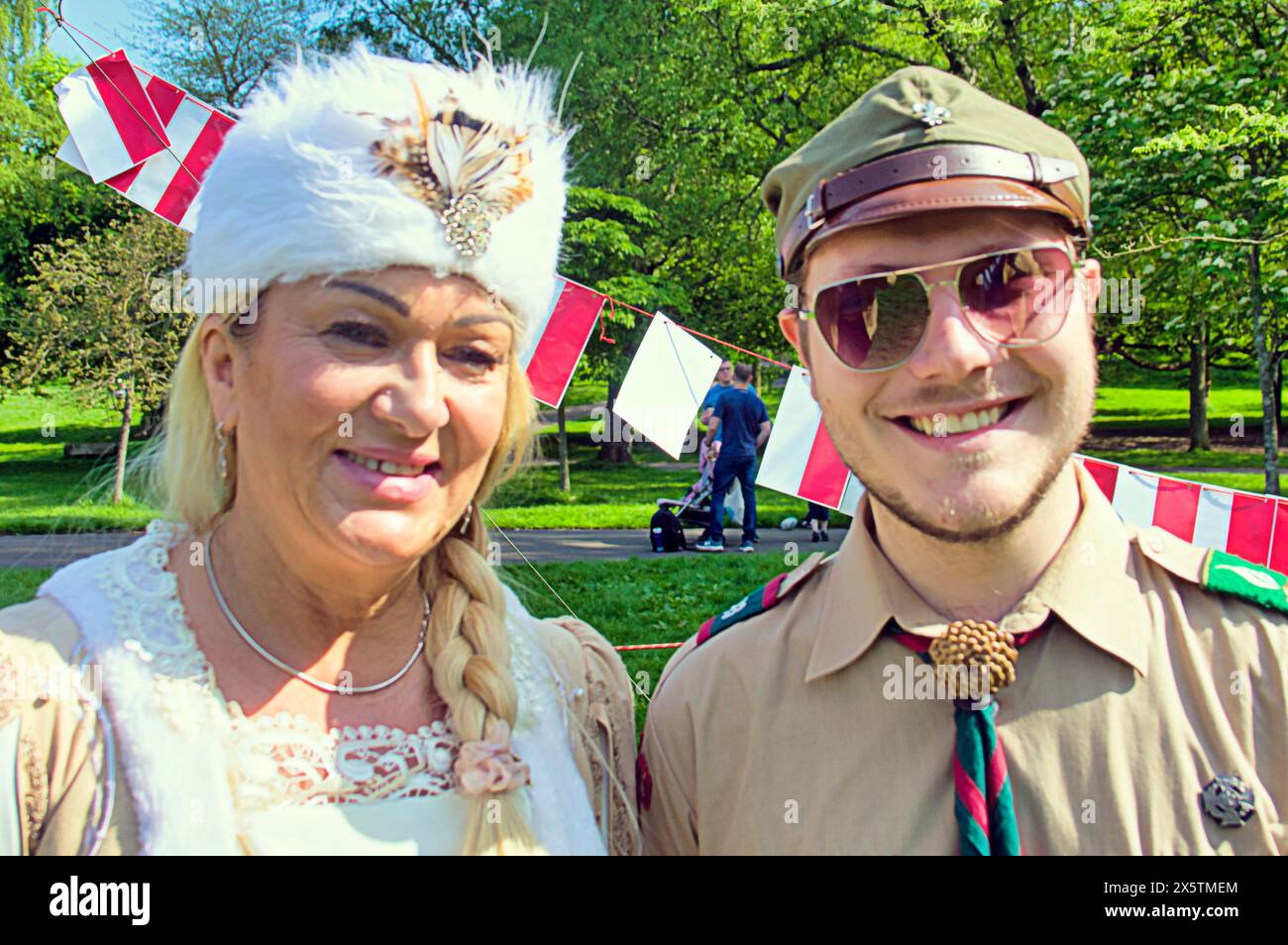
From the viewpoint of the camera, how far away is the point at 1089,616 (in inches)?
72.0

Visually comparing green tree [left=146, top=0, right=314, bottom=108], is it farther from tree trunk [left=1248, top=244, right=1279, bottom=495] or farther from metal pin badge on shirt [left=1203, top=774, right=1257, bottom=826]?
metal pin badge on shirt [left=1203, top=774, right=1257, bottom=826]

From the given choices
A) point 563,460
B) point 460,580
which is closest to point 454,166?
point 460,580

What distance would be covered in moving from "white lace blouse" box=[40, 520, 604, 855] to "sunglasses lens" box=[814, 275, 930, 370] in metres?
0.95

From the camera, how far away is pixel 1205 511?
4750 millimetres

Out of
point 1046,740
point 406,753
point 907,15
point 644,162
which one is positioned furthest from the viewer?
point 644,162

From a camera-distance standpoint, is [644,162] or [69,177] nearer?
[644,162]

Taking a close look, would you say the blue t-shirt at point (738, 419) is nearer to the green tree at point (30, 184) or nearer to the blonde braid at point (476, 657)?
the blonde braid at point (476, 657)

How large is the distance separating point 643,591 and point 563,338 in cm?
383

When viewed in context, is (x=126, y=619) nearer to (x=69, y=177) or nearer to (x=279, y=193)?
(x=279, y=193)

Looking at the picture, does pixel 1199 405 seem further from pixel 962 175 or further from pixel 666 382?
pixel 962 175

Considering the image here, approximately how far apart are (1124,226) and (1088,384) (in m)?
11.2

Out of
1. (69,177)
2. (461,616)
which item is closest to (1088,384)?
(461,616)

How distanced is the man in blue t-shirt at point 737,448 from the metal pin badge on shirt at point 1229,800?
932 cm

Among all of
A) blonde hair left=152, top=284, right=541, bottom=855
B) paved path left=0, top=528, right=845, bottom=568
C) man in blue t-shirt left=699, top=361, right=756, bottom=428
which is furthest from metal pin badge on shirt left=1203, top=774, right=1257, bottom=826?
man in blue t-shirt left=699, top=361, right=756, bottom=428
